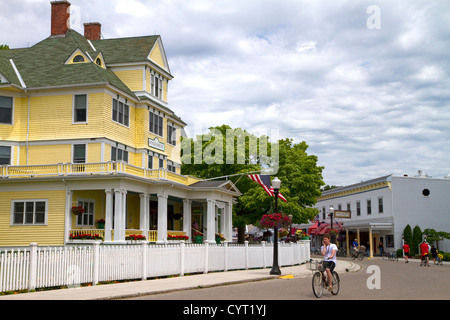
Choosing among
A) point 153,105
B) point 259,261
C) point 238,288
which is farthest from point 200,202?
point 238,288

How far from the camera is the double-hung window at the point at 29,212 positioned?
31.4m

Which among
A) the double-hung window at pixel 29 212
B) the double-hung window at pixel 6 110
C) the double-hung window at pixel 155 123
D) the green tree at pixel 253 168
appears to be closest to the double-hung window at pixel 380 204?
the green tree at pixel 253 168

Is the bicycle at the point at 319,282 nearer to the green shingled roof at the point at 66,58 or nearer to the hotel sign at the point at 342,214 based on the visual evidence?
the green shingled roof at the point at 66,58

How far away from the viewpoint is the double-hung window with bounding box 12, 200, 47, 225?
3141cm

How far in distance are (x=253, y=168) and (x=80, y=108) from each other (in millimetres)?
21021

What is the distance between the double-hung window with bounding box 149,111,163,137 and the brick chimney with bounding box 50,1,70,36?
894 centimetres

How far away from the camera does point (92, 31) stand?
4378 centimetres

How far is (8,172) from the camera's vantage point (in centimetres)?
3197

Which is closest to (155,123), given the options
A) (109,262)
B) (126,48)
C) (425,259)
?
(126,48)

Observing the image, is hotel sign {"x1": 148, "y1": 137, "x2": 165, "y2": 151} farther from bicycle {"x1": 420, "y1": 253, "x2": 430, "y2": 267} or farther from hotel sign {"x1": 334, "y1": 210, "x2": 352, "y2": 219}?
hotel sign {"x1": 334, "y1": 210, "x2": 352, "y2": 219}

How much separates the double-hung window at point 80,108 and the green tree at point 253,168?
19.8 metres

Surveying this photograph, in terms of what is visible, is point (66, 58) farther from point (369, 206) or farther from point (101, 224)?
point (369, 206)

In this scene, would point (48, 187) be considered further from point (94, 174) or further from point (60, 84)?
point (60, 84)
